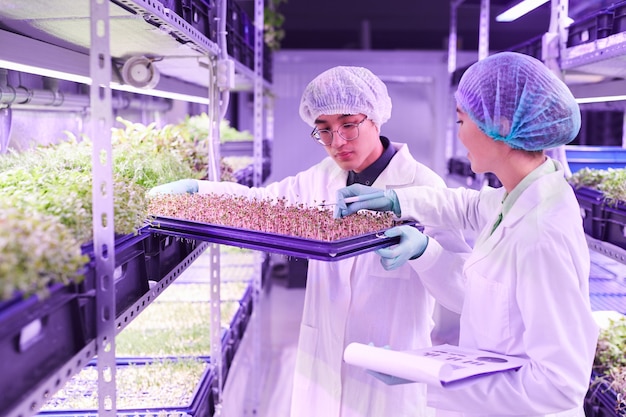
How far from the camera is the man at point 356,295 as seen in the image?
6.59 feet

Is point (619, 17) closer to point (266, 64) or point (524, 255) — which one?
point (524, 255)

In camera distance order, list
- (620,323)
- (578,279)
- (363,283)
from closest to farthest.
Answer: (578,279), (363,283), (620,323)

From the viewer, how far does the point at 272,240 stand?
4.54ft

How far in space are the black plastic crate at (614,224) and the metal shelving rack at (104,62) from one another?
1410 mm

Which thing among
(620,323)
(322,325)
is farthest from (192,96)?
(620,323)

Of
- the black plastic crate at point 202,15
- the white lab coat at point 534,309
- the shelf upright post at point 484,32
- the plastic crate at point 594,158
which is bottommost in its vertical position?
the white lab coat at point 534,309

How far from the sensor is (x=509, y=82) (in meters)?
1.46

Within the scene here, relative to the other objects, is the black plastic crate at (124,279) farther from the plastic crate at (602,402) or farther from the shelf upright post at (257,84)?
the shelf upright post at (257,84)

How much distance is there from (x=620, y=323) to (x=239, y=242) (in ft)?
5.49

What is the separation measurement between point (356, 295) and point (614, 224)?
0.91 metres

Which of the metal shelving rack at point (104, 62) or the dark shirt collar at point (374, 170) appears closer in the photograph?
the metal shelving rack at point (104, 62)

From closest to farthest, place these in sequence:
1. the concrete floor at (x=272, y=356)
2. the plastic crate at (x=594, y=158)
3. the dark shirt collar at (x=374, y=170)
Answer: the dark shirt collar at (x=374, y=170) → the plastic crate at (x=594, y=158) → the concrete floor at (x=272, y=356)

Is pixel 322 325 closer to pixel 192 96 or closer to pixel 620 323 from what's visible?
pixel 620 323

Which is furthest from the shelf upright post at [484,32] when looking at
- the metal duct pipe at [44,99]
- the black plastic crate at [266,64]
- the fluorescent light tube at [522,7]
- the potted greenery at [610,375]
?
the metal duct pipe at [44,99]
